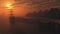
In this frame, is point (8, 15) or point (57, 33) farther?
point (8, 15)

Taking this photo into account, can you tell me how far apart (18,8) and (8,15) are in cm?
17

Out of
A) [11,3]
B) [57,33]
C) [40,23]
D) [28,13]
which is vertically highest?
[11,3]

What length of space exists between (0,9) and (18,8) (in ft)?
0.87

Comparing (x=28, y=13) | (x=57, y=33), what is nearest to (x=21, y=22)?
(x=28, y=13)

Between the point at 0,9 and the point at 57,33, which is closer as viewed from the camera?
the point at 57,33

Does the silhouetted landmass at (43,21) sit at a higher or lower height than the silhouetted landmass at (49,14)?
lower

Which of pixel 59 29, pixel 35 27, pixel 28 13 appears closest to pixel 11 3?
pixel 28 13

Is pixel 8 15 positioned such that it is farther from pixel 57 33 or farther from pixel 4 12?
pixel 57 33

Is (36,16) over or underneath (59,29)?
over

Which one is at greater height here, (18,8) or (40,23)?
(18,8)

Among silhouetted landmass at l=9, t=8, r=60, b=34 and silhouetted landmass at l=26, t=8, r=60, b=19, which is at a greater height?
silhouetted landmass at l=26, t=8, r=60, b=19

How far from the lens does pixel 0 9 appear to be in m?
2.29

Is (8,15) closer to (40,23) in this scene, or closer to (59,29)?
(40,23)

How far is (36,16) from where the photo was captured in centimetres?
219
